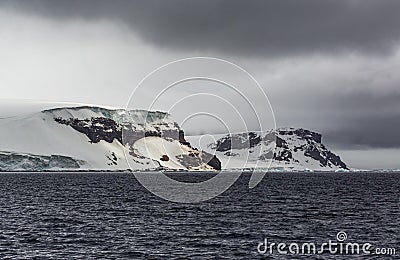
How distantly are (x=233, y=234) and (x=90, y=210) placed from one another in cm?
3727

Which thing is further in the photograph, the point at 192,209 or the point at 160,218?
the point at 192,209

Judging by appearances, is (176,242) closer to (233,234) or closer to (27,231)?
(233,234)

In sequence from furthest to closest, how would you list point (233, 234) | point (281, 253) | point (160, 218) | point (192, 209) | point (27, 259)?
point (192, 209), point (160, 218), point (233, 234), point (281, 253), point (27, 259)

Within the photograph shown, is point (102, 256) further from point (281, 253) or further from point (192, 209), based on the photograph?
point (192, 209)

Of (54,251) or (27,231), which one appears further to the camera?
(27,231)

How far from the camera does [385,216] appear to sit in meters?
85.8

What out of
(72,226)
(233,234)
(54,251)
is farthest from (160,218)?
(54,251)

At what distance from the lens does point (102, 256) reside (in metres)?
52.1

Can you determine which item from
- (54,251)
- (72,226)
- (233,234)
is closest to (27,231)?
(72,226)

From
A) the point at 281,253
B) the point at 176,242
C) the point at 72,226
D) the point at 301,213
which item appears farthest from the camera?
the point at 301,213

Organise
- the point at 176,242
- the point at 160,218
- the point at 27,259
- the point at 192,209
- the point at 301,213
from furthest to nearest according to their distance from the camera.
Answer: the point at 192,209 < the point at 301,213 < the point at 160,218 < the point at 176,242 < the point at 27,259

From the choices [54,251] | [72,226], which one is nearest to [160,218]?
[72,226]

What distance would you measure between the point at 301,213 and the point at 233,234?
27049 mm

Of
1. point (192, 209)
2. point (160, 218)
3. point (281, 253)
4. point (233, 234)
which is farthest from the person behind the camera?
point (192, 209)
